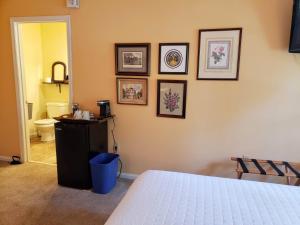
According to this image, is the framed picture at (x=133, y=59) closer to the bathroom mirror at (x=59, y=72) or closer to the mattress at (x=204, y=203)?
the mattress at (x=204, y=203)

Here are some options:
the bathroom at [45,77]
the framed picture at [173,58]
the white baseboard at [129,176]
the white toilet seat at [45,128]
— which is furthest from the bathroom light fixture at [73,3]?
the white baseboard at [129,176]

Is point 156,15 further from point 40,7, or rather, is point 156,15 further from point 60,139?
point 60,139

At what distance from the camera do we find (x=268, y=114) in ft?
8.17

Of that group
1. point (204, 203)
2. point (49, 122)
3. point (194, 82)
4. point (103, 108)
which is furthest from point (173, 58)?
point (49, 122)

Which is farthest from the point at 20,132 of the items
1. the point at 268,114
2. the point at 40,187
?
the point at 268,114

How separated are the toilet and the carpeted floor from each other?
47.9 inches

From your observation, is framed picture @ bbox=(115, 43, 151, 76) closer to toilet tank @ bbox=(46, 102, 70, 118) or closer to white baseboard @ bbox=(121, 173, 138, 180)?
white baseboard @ bbox=(121, 173, 138, 180)

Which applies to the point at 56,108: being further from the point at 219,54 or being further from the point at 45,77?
the point at 219,54

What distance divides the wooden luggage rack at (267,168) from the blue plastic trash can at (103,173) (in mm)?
Result: 1386

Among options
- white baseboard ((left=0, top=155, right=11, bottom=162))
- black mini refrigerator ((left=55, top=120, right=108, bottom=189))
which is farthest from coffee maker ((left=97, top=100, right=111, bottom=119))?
white baseboard ((left=0, top=155, right=11, bottom=162))

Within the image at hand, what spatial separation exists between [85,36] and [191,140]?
6.12ft

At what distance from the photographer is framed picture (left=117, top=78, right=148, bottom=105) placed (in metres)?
2.85

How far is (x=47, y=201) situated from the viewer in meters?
2.53

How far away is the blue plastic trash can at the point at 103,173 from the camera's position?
2.61 m
